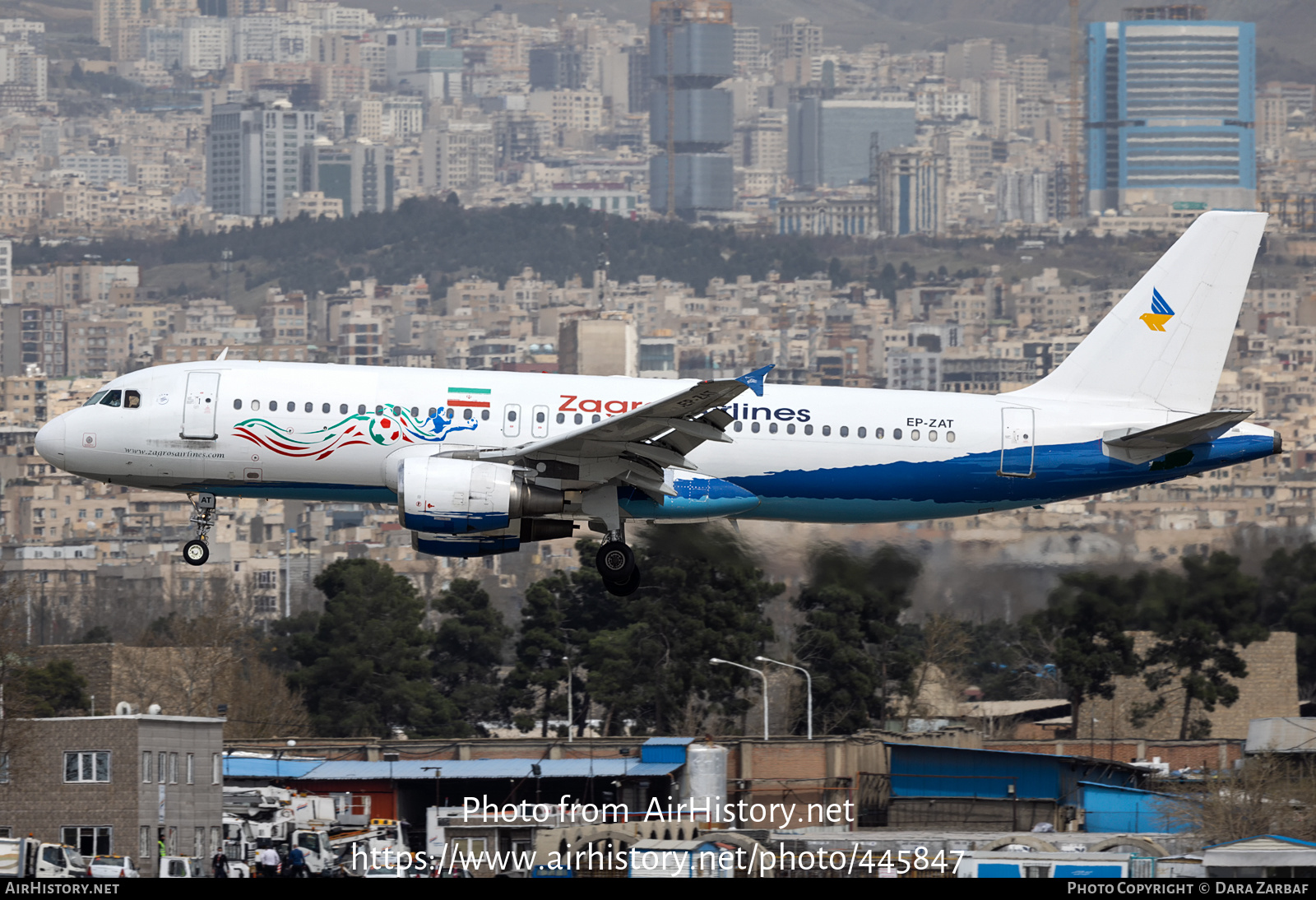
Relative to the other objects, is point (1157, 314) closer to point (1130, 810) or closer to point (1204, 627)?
point (1130, 810)

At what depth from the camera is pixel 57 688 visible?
8825 cm

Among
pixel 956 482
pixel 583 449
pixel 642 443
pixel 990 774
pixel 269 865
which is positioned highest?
pixel 642 443

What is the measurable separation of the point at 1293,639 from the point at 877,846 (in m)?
39.4

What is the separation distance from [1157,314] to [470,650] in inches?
2595

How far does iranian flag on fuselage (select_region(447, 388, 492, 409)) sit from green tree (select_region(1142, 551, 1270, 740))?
46415 millimetres

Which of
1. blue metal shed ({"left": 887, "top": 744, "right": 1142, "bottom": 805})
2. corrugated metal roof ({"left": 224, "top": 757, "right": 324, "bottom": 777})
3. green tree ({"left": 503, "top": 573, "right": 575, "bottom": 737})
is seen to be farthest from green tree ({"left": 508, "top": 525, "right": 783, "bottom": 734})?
corrugated metal roof ({"left": 224, "top": 757, "right": 324, "bottom": 777})

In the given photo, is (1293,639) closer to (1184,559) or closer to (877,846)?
(1184,559)

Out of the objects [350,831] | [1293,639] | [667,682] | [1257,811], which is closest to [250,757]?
[350,831]

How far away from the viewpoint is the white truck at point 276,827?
195 feet

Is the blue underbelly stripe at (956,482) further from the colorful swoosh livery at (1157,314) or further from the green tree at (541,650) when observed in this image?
the green tree at (541,650)

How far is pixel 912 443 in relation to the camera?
45.8m

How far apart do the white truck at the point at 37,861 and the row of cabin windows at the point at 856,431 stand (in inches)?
707

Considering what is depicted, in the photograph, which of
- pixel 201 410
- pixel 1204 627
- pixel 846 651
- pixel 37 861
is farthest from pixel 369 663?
pixel 201 410

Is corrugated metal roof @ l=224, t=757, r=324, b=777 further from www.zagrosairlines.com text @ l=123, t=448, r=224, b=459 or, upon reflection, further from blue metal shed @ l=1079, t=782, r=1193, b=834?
www.zagrosairlines.com text @ l=123, t=448, r=224, b=459
